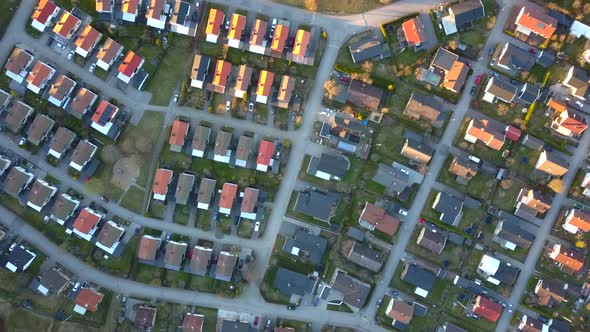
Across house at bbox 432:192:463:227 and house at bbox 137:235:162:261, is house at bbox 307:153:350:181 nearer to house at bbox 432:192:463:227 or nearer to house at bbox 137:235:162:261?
house at bbox 432:192:463:227

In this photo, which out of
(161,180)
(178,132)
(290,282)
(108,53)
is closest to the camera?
(108,53)

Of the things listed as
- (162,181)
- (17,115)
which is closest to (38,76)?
(17,115)

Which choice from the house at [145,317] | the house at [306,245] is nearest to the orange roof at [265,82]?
the house at [306,245]

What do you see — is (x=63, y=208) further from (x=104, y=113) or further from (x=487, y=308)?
(x=487, y=308)

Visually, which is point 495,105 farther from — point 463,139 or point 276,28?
point 276,28

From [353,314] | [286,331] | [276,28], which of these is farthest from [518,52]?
[286,331]

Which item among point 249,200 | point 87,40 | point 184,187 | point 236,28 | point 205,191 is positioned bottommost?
point 184,187

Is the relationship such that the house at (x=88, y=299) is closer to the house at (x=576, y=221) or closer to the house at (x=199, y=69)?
the house at (x=199, y=69)
